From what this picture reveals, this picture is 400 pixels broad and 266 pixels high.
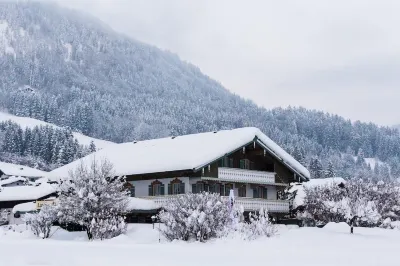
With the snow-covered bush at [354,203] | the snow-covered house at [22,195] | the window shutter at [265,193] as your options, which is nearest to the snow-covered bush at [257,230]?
the snow-covered bush at [354,203]

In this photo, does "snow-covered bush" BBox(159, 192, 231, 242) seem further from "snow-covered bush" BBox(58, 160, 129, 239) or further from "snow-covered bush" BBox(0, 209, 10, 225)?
"snow-covered bush" BBox(0, 209, 10, 225)

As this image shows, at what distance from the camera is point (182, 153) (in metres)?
44.2

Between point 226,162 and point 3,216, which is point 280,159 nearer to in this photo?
point 226,162

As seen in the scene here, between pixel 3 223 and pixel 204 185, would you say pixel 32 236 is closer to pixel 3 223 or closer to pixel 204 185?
pixel 204 185

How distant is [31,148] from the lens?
15825cm

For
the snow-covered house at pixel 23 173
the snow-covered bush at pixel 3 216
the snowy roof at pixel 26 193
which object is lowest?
the snow-covered bush at pixel 3 216

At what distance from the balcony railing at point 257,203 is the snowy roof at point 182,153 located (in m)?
2.16

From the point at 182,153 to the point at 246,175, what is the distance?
5810 millimetres

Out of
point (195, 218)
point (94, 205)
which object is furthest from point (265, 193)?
point (195, 218)

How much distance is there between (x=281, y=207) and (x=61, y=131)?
13106 cm

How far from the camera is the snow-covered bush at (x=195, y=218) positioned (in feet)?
Answer: 97.1

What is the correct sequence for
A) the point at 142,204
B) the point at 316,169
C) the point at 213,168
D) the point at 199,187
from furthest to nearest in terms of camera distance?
the point at 316,169 → the point at 213,168 → the point at 199,187 → the point at 142,204

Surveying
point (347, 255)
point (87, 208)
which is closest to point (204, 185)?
point (87, 208)

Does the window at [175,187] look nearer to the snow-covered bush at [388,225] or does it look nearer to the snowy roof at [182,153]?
the snowy roof at [182,153]
